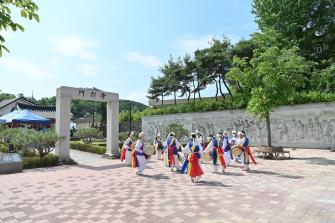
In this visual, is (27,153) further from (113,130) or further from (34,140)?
(113,130)

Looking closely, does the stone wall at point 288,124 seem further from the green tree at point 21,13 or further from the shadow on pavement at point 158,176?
the green tree at point 21,13

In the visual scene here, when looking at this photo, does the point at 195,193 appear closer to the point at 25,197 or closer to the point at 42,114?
→ the point at 25,197

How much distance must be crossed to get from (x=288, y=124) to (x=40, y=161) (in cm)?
1864

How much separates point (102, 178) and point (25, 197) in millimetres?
3354

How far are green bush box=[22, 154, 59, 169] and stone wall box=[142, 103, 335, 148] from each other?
16.9 m

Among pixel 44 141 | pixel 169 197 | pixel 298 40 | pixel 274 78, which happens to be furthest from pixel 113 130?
pixel 298 40

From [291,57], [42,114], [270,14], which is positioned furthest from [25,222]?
[42,114]

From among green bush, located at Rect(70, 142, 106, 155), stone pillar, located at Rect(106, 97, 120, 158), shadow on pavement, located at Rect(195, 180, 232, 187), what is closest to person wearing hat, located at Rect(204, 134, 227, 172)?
shadow on pavement, located at Rect(195, 180, 232, 187)

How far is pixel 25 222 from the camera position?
5.91 metres

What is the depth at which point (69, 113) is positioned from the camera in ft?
52.5

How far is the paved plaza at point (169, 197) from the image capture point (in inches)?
245

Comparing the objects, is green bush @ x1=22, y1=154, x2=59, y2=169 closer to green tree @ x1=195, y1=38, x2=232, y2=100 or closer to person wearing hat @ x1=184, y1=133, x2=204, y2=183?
person wearing hat @ x1=184, y1=133, x2=204, y2=183

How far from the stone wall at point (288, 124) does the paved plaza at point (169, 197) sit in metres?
9.89

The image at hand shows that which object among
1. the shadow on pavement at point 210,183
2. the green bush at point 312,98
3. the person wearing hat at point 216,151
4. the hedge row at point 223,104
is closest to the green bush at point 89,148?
the person wearing hat at point 216,151
